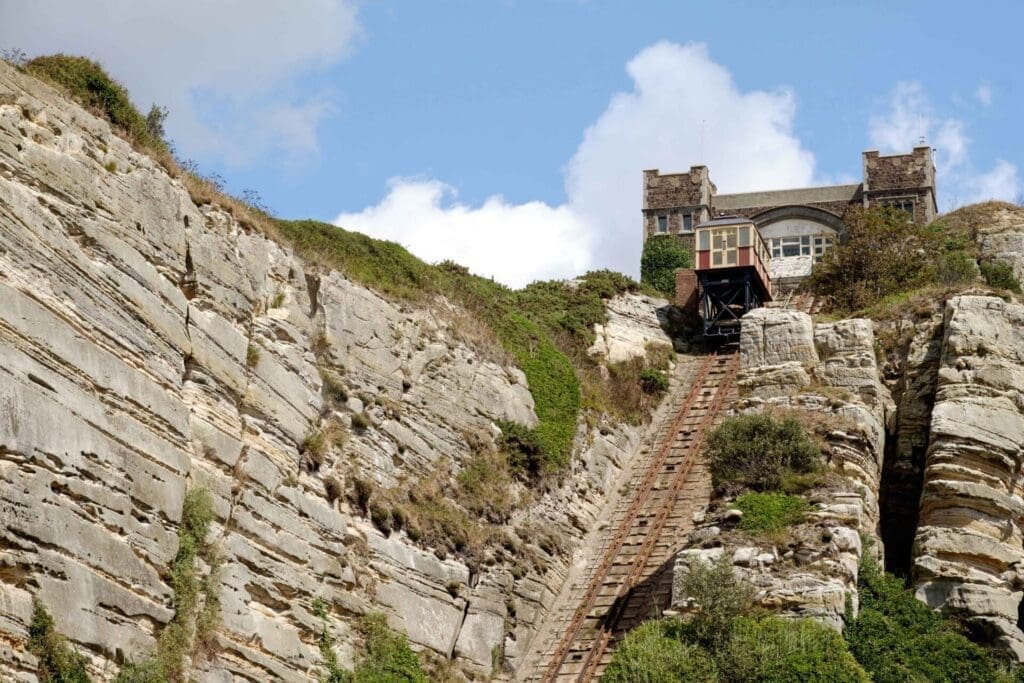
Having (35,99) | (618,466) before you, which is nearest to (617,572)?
(618,466)

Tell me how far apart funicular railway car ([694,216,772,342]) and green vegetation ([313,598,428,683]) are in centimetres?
2263

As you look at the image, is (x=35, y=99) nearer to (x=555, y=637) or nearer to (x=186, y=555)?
(x=186, y=555)

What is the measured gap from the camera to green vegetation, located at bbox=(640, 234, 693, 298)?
5947 cm

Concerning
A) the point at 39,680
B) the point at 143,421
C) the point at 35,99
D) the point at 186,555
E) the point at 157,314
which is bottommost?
the point at 39,680

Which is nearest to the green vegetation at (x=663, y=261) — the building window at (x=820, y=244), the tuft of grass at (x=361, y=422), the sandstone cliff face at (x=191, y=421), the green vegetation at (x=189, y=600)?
the building window at (x=820, y=244)

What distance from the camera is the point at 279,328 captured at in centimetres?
3189

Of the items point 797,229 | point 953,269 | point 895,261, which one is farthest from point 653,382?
point 797,229

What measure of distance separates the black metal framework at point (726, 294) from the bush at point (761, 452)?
49.9ft

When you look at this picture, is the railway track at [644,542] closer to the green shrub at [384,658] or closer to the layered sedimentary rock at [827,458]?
the layered sedimentary rock at [827,458]

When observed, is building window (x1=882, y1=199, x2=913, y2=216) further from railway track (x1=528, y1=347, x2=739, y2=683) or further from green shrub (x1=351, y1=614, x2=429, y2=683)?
green shrub (x1=351, y1=614, x2=429, y2=683)

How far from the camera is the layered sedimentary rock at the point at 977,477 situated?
3369cm

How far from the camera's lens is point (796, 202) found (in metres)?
62.3

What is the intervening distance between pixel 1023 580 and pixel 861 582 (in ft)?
11.1

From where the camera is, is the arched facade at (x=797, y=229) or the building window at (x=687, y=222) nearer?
the arched facade at (x=797, y=229)
